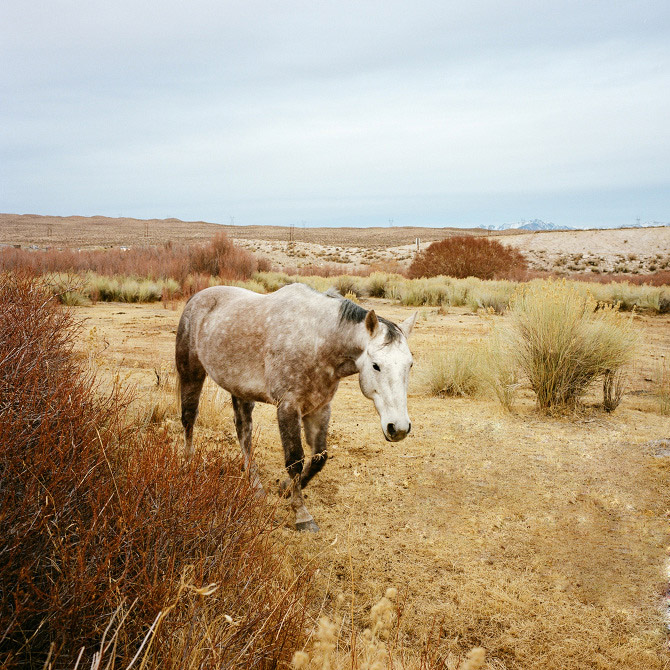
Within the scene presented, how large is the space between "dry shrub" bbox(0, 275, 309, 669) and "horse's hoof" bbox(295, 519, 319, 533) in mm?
1304

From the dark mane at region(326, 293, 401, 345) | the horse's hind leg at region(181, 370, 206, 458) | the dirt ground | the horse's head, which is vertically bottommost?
the dirt ground

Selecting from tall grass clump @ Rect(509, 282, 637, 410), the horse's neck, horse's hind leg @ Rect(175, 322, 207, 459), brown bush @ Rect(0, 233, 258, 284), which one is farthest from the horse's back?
brown bush @ Rect(0, 233, 258, 284)

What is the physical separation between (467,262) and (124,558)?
76.1ft

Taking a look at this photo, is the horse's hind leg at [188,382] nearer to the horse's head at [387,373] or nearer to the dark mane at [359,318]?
the dark mane at [359,318]

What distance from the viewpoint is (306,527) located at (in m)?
3.75

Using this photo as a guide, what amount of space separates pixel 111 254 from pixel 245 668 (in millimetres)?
21695

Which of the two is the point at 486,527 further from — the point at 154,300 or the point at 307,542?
the point at 154,300

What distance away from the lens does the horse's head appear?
3.12 metres

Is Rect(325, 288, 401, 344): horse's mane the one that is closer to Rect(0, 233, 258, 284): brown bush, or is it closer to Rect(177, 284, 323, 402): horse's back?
Rect(177, 284, 323, 402): horse's back

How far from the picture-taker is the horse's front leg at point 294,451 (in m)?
3.72

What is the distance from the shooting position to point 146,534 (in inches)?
75.2

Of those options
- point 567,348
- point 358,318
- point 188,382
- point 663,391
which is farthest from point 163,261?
point 358,318

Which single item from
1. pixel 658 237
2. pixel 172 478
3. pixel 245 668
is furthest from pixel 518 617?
pixel 658 237

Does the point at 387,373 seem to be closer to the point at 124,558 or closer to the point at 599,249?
the point at 124,558
